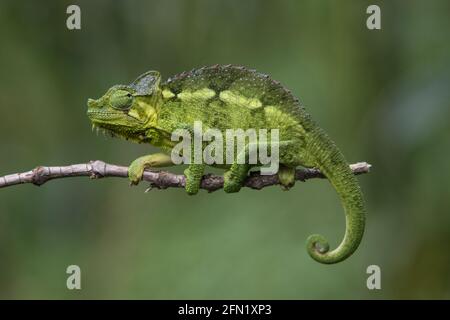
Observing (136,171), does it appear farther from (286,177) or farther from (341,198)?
(341,198)

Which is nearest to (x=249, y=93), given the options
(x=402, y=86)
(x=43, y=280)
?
(x=402, y=86)

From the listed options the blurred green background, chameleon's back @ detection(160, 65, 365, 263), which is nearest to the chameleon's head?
chameleon's back @ detection(160, 65, 365, 263)

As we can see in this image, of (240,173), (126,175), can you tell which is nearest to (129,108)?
(126,175)

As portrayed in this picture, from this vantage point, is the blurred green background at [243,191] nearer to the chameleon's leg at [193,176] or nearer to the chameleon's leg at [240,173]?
the chameleon's leg at [240,173]

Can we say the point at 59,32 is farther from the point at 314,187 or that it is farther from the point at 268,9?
the point at 314,187

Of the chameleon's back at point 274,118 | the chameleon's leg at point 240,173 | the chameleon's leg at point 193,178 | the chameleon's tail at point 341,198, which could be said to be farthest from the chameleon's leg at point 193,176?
the chameleon's tail at point 341,198
